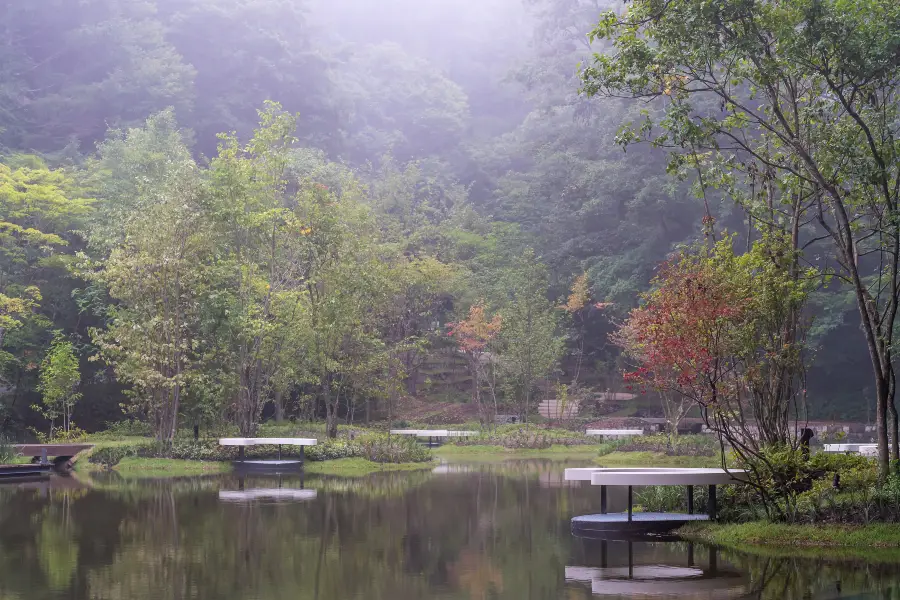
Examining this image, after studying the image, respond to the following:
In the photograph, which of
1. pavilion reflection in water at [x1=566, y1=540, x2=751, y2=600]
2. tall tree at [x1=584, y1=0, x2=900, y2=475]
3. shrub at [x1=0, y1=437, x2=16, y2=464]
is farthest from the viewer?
shrub at [x1=0, y1=437, x2=16, y2=464]

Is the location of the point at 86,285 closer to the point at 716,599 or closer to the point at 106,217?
the point at 106,217

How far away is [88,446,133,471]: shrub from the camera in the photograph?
22.6m

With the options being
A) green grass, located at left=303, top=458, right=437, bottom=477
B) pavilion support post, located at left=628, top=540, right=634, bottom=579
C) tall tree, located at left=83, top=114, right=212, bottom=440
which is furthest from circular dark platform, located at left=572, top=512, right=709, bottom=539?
tall tree, located at left=83, top=114, right=212, bottom=440

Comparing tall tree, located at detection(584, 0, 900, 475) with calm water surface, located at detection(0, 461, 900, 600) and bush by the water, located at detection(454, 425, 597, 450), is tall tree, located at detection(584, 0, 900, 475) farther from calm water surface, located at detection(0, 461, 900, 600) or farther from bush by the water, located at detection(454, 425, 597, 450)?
bush by the water, located at detection(454, 425, 597, 450)

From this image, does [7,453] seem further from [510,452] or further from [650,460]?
[650,460]

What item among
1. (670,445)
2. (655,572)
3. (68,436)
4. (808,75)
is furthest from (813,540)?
(68,436)

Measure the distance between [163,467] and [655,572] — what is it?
49.7ft

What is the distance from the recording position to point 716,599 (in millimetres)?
7832

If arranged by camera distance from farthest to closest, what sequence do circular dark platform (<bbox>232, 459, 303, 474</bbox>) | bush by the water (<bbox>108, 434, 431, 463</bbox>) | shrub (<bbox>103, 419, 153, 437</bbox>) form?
shrub (<bbox>103, 419, 153, 437</bbox>) → bush by the water (<bbox>108, 434, 431, 463</bbox>) → circular dark platform (<bbox>232, 459, 303, 474</bbox>)

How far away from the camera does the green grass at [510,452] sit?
2855 cm

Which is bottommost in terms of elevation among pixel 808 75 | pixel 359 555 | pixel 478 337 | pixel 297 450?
pixel 359 555

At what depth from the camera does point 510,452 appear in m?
29.7

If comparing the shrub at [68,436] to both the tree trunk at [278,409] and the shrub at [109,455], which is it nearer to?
the shrub at [109,455]

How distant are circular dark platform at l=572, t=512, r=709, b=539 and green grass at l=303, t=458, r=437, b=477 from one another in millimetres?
10319
